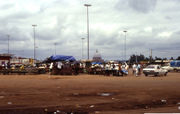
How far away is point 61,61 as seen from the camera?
125 ft

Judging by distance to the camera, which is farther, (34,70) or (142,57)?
(142,57)

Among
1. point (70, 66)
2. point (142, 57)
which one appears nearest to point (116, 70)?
point (70, 66)

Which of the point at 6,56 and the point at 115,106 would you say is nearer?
the point at 115,106

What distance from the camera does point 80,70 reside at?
4197 cm

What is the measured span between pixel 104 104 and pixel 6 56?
70.9 m

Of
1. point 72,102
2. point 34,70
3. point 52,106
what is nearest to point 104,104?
point 72,102

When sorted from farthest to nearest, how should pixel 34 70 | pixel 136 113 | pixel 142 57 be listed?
1. pixel 142 57
2. pixel 34 70
3. pixel 136 113

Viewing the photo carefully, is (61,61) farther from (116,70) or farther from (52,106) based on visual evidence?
(52,106)

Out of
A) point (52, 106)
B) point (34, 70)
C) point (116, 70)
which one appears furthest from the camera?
point (34, 70)

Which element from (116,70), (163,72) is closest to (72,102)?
(116,70)

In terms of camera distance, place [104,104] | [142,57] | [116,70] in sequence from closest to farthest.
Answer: [104,104], [116,70], [142,57]

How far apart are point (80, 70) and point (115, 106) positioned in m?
31.7

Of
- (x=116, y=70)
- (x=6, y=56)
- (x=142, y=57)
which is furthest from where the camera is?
(x=142, y=57)

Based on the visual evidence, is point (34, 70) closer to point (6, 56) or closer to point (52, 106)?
point (52, 106)
